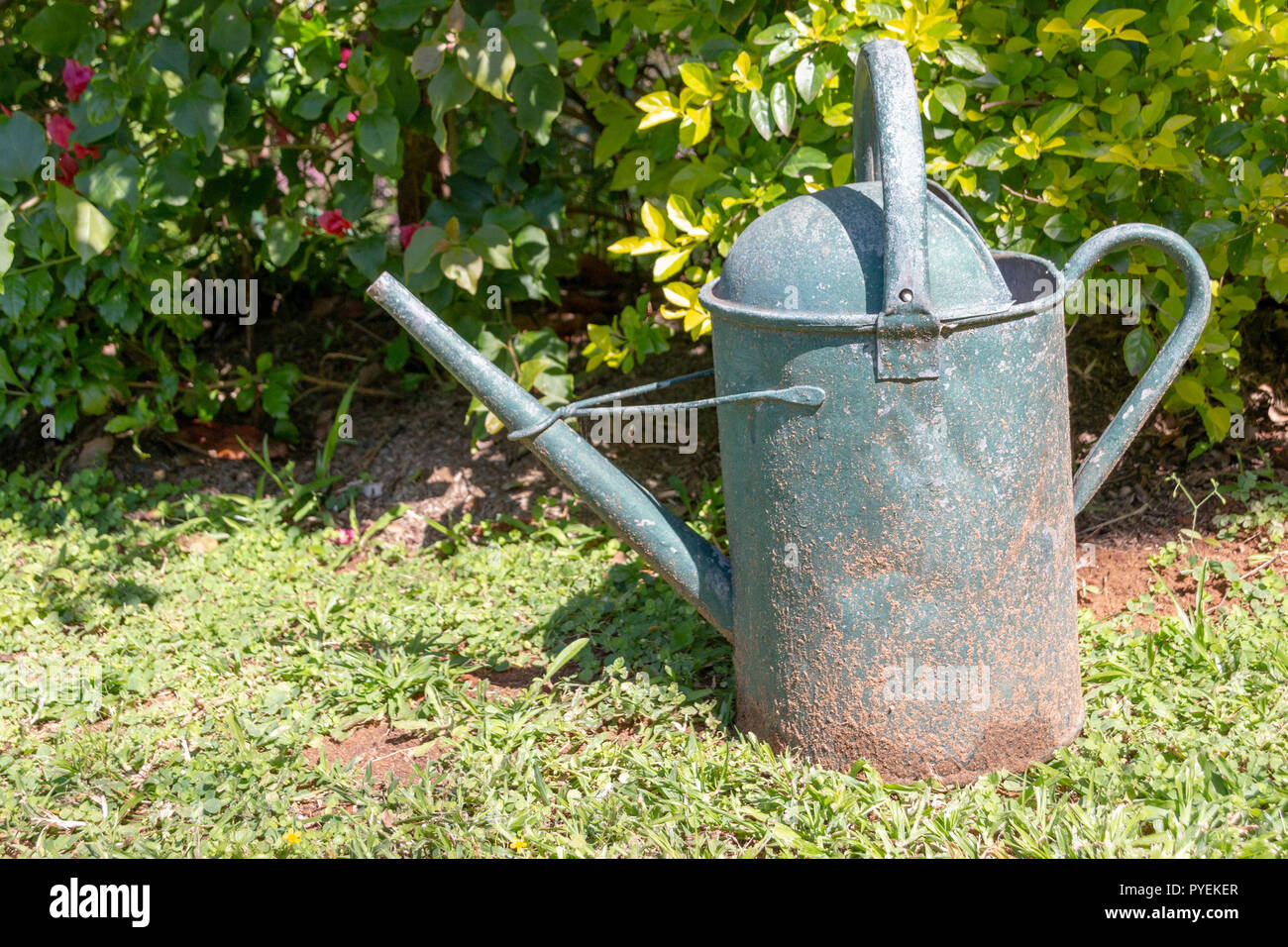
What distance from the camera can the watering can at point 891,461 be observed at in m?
1.95

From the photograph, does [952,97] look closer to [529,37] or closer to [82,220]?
[529,37]

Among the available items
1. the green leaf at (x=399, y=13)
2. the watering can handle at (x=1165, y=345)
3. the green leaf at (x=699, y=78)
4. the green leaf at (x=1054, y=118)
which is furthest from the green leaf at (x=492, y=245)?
the watering can handle at (x=1165, y=345)

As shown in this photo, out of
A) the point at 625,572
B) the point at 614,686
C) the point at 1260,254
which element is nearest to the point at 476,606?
the point at 625,572

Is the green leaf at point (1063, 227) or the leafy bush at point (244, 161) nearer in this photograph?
the green leaf at point (1063, 227)

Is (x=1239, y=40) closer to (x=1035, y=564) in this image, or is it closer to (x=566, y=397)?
(x=1035, y=564)

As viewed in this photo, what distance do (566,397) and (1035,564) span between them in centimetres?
148

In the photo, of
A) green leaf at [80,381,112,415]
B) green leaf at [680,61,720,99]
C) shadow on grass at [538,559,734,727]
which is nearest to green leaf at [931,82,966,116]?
green leaf at [680,61,720,99]

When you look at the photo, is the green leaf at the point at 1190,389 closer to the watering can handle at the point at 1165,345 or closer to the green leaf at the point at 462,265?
the watering can handle at the point at 1165,345

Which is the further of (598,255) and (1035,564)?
(598,255)

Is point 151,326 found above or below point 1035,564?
above

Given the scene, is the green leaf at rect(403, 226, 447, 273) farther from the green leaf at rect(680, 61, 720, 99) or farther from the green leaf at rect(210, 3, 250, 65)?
the green leaf at rect(680, 61, 720, 99)

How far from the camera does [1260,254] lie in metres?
2.68

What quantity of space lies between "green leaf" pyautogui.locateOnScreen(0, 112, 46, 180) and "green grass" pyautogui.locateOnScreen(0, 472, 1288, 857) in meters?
1.07

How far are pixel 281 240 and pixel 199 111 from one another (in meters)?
0.45
